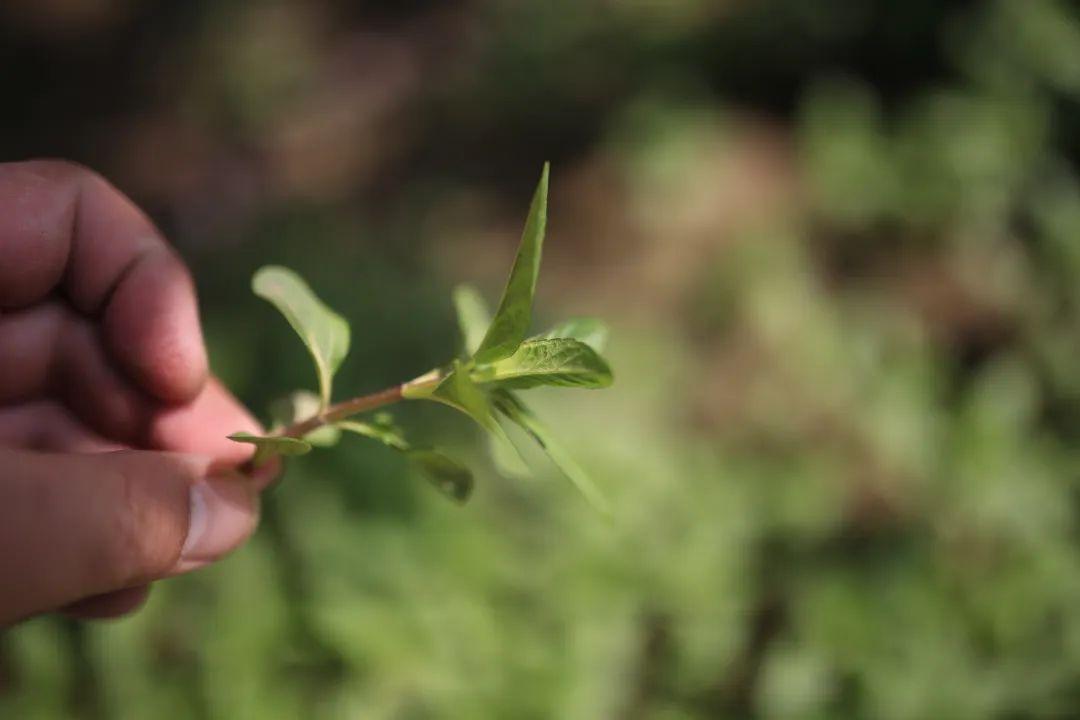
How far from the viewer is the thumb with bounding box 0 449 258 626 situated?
73cm

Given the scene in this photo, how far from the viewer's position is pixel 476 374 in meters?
0.91

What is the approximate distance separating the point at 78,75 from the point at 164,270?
134 inches

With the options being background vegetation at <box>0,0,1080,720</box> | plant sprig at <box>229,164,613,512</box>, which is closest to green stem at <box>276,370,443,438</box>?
plant sprig at <box>229,164,613,512</box>

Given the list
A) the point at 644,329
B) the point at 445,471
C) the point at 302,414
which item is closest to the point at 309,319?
the point at 302,414

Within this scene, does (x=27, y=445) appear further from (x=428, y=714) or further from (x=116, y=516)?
(x=428, y=714)

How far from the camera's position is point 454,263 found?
3.16 meters

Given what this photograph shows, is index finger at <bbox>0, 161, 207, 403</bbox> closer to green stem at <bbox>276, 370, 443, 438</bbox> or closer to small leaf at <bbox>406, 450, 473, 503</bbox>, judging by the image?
green stem at <bbox>276, 370, 443, 438</bbox>

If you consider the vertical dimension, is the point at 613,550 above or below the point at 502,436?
below

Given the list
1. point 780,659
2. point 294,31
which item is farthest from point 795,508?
point 294,31

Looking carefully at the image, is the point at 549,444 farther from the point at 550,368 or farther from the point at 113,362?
the point at 113,362

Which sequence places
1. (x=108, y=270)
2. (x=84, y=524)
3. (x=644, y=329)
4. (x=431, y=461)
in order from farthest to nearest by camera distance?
(x=644, y=329)
(x=108, y=270)
(x=431, y=461)
(x=84, y=524)

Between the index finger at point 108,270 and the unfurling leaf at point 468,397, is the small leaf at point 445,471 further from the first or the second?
the index finger at point 108,270

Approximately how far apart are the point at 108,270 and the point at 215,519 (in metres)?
0.33

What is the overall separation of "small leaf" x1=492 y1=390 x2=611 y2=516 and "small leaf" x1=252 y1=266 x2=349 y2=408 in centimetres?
18
